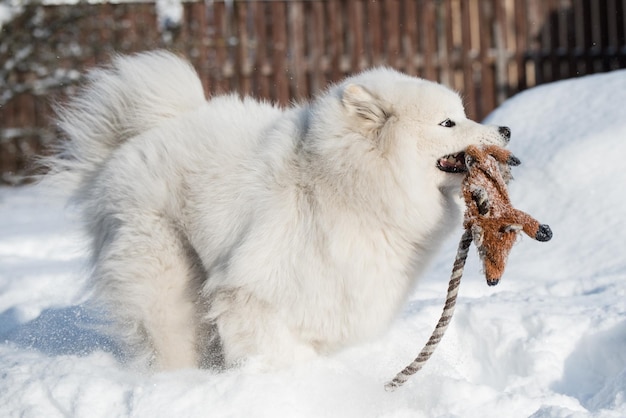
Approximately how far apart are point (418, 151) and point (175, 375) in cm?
130

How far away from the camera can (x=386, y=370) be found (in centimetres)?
388

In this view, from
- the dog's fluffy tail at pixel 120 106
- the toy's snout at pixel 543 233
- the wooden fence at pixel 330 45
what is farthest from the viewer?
the wooden fence at pixel 330 45

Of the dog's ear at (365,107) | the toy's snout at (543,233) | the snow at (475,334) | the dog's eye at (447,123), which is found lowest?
the snow at (475,334)

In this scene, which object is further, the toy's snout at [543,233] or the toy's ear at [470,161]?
the toy's ear at [470,161]

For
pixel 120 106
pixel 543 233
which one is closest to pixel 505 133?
pixel 543 233

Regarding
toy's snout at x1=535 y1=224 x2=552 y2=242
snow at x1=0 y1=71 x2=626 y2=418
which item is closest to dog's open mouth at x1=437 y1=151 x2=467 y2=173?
toy's snout at x1=535 y1=224 x2=552 y2=242

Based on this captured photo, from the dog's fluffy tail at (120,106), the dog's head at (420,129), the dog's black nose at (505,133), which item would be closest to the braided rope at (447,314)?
the dog's head at (420,129)

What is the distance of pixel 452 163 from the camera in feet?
11.0

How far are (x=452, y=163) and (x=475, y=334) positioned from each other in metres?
1.29

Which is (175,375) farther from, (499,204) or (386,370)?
(499,204)

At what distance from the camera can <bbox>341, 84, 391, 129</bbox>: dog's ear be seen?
3346 millimetres

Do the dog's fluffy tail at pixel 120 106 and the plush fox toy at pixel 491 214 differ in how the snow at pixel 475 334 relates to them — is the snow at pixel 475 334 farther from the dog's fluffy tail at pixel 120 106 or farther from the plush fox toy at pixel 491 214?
the plush fox toy at pixel 491 214

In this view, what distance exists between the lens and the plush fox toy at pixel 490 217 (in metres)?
3.19

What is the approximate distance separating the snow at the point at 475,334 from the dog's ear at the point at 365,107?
0.98 metres
